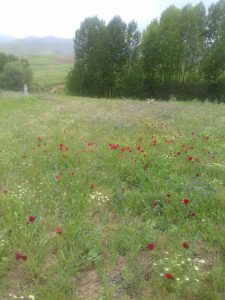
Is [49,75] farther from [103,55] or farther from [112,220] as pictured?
[112,220]

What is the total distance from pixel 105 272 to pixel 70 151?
179 inches

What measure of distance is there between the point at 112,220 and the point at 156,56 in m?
34.7

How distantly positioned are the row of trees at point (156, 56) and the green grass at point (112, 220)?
2979 centimetres

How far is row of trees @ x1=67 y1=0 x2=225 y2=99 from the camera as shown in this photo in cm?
3578

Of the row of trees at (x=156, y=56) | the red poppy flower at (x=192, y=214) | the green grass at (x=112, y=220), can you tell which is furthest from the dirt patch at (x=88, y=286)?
the row of trees at (x=156, y=56)

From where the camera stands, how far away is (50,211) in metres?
5.20

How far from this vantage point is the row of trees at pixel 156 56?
117 ft

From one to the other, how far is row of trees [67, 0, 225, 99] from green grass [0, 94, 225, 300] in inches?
1173

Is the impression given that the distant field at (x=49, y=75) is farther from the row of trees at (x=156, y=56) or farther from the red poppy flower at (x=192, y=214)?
the red poppy flower at (x=192, y=214)

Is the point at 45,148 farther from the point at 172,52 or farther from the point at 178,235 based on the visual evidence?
the point at 172,52

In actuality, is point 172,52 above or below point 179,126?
above

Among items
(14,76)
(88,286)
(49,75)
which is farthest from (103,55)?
(49,75)

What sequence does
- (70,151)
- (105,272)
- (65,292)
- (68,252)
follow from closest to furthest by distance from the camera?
(65,292) → (105,272) → (68,252) → (70,151)

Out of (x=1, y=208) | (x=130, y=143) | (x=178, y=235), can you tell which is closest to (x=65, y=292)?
(x=178, y=235)
